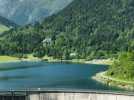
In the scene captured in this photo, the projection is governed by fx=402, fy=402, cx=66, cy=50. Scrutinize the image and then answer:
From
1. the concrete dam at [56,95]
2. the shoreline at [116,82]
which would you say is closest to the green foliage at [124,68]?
the shoreline at [116,82]

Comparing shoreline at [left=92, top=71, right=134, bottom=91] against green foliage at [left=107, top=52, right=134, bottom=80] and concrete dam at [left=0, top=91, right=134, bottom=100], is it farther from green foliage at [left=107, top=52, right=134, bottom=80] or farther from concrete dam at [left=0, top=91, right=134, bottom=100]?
concrete dam at [left=0, top=91, right=134, bottom=100]

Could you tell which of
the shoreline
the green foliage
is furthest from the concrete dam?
the green foliage

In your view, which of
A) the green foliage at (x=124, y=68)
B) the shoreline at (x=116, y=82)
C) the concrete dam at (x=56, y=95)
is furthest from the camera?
the green foliage at (x=124, y=68)

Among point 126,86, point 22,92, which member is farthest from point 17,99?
point 126,86

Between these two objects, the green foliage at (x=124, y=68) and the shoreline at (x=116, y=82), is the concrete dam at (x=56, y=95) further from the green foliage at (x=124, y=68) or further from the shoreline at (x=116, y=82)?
the green foliage at (x=124, y=68)

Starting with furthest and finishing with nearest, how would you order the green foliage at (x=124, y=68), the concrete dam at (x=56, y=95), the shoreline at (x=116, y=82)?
1. the green foliage at (x=124, y=68)
2. the shoreline at (x=116, y=82)
3. the concrete dam at (x=56, y=95)

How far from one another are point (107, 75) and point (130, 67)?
56.0 feet

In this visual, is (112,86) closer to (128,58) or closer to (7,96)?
(128,58)

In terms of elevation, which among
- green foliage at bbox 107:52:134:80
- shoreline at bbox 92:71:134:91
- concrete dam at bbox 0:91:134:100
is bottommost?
shoreline at bbox 92:71:134:91

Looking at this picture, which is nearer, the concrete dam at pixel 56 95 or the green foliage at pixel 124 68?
the concrete dam at pixel 56 95

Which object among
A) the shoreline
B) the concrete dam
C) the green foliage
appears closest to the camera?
the concrete dam

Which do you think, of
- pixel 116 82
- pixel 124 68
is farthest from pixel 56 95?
pixel 124 68

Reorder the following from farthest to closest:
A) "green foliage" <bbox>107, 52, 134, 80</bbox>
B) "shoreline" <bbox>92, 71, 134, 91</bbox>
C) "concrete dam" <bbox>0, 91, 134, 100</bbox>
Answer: "green foliage" <bbox>107, 52, 134, 80</bbox>
"shoreline" <bbox>92, 71, 134, 91</bbox>
"concrete dam" <bbox>0, 91, 134, 100</bbox>

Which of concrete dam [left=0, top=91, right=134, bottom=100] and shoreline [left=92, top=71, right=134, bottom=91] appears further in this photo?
shoreline [left=92, top=71, right=134, bottom=91]
